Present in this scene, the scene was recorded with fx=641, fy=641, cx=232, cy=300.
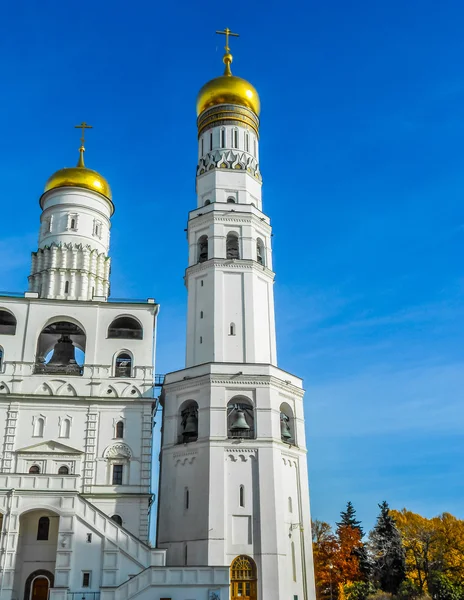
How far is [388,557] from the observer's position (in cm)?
4225

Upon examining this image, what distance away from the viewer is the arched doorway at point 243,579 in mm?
24891

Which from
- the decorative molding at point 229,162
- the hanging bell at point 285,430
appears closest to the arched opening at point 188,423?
the hanging bell at point 285,430

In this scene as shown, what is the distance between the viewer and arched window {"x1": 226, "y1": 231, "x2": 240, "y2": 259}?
108ft

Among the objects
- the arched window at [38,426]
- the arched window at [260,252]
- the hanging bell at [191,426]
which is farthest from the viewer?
the arched window at [260,252]

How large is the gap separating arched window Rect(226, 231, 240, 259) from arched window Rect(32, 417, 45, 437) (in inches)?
475

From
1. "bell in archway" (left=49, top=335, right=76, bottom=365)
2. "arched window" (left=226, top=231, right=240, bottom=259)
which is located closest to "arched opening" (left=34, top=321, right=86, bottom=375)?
"bell in archway" (left=49, top=335, right=76, bottom=365)

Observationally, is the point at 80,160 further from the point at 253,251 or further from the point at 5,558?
the point at 5,558

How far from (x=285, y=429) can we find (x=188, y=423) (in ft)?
14.6

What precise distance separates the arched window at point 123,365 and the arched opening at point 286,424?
7.35 m

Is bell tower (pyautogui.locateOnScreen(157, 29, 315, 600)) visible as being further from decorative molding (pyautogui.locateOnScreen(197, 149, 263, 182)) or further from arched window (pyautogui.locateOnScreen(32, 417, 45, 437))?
arched window (pyautogui.locateOnScreen(32, 417, 45, 437))

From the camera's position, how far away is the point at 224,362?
29000 mm

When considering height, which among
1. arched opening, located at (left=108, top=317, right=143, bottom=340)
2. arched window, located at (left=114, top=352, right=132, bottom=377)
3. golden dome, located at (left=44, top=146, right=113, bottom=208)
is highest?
golden dome, located at (left=44, top=146, right=113, bottom=208)

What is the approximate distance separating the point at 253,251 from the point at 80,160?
509 inches

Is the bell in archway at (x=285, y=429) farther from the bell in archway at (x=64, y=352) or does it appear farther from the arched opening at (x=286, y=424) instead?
the bell in archway at (x=64, y=352)
